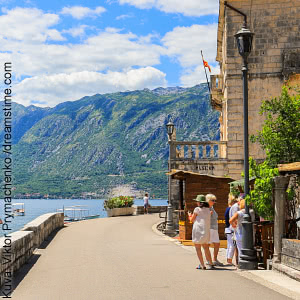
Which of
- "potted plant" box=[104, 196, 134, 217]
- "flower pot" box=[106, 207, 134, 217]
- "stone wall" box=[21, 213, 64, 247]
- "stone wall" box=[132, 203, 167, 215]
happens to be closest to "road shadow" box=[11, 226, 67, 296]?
"stone wall" box=[21, 213, 64, 247]

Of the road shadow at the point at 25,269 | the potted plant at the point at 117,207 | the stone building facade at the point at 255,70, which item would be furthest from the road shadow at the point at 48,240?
the potted plant at the point at 117,207

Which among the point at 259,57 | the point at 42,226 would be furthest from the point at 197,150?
the point at 42,226

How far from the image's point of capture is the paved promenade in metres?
9.03

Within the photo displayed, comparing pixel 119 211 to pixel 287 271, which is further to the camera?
pixel 119 211

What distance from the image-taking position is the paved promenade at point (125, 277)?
9.03 m

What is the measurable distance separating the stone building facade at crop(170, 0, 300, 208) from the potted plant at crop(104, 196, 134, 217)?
13363 mm

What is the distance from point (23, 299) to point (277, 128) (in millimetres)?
9577

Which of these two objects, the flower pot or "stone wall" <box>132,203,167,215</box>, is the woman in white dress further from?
"stone wall" <box>132,203,167,215</box>

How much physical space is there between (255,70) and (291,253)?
52.7ft

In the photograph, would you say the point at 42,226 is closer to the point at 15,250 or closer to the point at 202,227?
the point at 15,250

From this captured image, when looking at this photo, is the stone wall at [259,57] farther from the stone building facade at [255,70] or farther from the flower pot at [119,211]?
the flower pot at [119,211]

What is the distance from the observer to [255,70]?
25.9 metres

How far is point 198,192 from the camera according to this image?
2144 cm

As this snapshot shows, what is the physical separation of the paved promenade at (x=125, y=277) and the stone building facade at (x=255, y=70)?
856 centimetres
